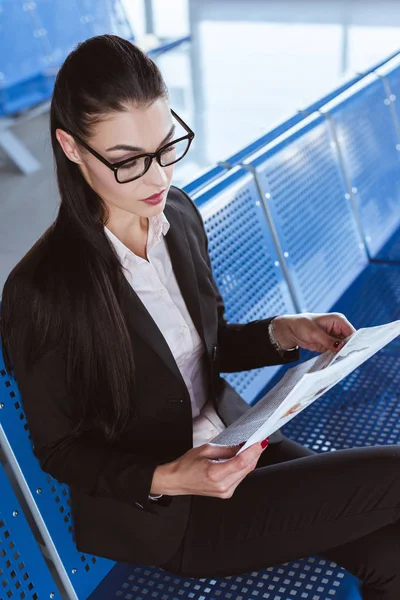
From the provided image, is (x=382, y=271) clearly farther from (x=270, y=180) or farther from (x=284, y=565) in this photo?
(x=284, y=565)

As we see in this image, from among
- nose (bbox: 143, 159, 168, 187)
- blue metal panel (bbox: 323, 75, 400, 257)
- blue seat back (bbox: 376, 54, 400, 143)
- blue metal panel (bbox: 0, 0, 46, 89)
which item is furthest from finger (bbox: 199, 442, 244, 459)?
blue metal panel (bbox: 0, 0, 46, 89)

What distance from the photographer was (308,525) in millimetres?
1608

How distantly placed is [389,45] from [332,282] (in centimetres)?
643

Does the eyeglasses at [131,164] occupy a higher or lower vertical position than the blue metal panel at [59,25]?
higher

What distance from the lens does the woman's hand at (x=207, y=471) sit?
4.57ft

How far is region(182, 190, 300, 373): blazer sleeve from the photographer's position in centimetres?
189

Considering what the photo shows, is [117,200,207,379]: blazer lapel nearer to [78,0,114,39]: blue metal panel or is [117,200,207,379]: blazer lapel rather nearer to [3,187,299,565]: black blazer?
[3,187,299,565]: black blazer

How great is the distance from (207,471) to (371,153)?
7.67 ft

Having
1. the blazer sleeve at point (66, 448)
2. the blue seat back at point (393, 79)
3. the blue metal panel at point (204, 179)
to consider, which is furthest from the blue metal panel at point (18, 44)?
the blazer sleeve at point (66, 448)

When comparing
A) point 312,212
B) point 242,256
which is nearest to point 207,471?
point 242,256

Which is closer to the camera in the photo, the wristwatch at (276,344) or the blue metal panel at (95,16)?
the wristwatch at (276,344)

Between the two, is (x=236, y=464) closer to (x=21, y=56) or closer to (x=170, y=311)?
(x=170, y=311)

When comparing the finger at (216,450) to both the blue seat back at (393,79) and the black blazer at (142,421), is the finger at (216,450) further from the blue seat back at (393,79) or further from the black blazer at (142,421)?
the blue seat back at (393,79)

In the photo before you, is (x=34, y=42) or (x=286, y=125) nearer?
(x=286, y=125)
